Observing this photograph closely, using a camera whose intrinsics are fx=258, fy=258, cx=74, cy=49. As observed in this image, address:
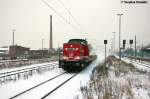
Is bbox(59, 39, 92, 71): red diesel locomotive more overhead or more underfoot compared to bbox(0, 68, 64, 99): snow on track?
more overhead

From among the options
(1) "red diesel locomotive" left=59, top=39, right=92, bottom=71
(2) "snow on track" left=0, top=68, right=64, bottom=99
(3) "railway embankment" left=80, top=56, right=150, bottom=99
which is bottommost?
(2) "snow on track" left=0, top=68, right=64, bottom=99

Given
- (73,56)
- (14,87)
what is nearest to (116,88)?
(14,87)

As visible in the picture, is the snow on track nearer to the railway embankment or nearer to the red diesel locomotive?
the railway embankment

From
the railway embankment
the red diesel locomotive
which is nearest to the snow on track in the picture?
the railway embankment

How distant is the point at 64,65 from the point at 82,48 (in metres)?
2.63

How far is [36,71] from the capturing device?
85.4 ft

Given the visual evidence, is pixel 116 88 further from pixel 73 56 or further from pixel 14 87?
pixel 73 56

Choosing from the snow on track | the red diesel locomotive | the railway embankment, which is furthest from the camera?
the red diesel locomotive

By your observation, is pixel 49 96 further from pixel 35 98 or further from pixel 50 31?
pixel 50 31

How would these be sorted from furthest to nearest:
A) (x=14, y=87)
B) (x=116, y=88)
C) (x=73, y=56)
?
(x=73, y=56)
(x=14, y=87)
(x=116, y=88)

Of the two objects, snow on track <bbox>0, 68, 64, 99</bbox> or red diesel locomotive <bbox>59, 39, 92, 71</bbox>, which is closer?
snow on track <bbox>0, 68, 64, 99</bbox>

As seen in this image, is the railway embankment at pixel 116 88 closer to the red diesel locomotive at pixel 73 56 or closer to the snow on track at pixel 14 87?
the snow on track at pixel 14 87

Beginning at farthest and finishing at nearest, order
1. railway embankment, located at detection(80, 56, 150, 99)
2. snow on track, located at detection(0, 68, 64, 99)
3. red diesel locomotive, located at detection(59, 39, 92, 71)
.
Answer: red diesel locomotive, located at detection(59, 39, 92, 71) < snow on track, located at detection(0, 68, 64, 99) < railway embankment, located at detection(80, 56, 150, 99)

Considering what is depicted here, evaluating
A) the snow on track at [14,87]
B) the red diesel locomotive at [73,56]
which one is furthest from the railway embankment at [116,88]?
the red diesel locomotive at [73,56]
